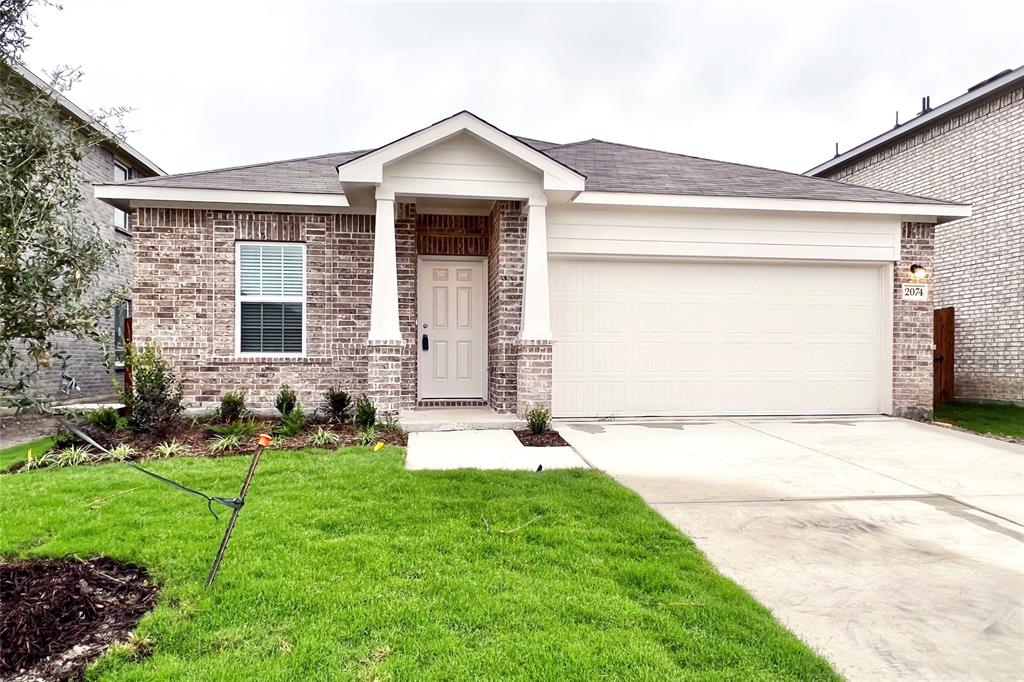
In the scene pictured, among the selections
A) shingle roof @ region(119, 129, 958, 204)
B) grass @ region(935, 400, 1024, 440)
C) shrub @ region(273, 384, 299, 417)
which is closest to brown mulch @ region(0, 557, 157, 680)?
shrub @ region(273, 384, 299, 417)

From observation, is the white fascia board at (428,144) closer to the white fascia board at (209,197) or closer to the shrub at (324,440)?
the white fascia board at (209,197)

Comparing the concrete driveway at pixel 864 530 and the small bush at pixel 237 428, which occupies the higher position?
the small bush at pixel 237 428

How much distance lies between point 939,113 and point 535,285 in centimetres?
1047

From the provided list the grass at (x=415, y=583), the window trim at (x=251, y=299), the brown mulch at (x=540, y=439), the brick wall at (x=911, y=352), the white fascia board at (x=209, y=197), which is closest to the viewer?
the grass at (x=415, y=583)

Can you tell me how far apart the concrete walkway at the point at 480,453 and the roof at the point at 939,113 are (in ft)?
36.6

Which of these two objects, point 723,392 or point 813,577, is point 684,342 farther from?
point 813,577

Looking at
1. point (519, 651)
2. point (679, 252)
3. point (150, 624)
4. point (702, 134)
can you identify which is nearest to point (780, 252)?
point (679, 252)

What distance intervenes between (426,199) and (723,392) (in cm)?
537

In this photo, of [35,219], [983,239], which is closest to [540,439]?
[35,219]

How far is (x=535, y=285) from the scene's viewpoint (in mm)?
7484

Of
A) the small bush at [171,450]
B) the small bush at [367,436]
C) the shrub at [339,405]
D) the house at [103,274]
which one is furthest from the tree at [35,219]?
the house at [103,274]

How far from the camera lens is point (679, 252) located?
27.5 feet

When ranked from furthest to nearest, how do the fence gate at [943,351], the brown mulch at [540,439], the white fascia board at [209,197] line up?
the fence gate at [943,351]
the white fascia board at [209,197]
the brown mulch at [540,439]

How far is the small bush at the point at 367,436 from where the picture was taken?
651 centimetres
